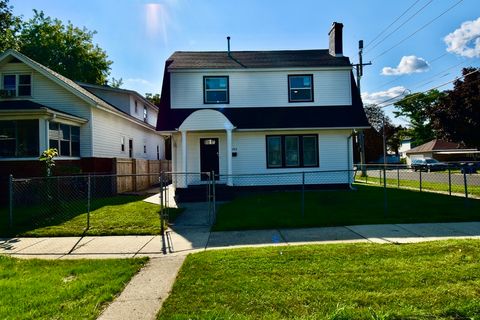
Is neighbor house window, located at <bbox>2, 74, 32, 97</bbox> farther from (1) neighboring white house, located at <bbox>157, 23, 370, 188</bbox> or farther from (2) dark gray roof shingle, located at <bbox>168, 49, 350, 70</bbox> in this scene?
(2) dark gray roof shingle, located at <bbox>168, 49, 350, 70</bbox>

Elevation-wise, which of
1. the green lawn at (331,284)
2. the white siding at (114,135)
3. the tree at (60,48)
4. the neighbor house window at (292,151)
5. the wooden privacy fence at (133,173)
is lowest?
the green lawn at (331,284)

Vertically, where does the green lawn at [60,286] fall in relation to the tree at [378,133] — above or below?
below

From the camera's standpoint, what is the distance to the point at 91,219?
1012cm

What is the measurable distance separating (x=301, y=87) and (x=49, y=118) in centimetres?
1181

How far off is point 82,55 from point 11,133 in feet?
89.7

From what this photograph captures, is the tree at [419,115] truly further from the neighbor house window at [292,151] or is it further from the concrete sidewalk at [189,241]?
the concrete sidewalk at [189,241]

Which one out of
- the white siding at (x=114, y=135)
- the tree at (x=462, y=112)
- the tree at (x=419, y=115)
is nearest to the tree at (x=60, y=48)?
the white siding at (x=114, y=135)

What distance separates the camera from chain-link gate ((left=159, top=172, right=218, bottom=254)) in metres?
8.60

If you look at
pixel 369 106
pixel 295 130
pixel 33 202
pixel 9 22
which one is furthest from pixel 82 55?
pixel 369 106

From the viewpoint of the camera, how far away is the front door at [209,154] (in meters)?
15.6

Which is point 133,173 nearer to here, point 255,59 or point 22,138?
point 22,138

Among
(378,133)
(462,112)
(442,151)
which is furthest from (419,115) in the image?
(462,112)

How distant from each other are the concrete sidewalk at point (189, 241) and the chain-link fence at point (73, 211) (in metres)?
0.82

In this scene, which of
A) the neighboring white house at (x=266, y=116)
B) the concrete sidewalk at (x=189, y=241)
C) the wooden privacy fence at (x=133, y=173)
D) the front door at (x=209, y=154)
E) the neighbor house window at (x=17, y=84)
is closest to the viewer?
the concrete sidewalk at (x=189, y=241)
